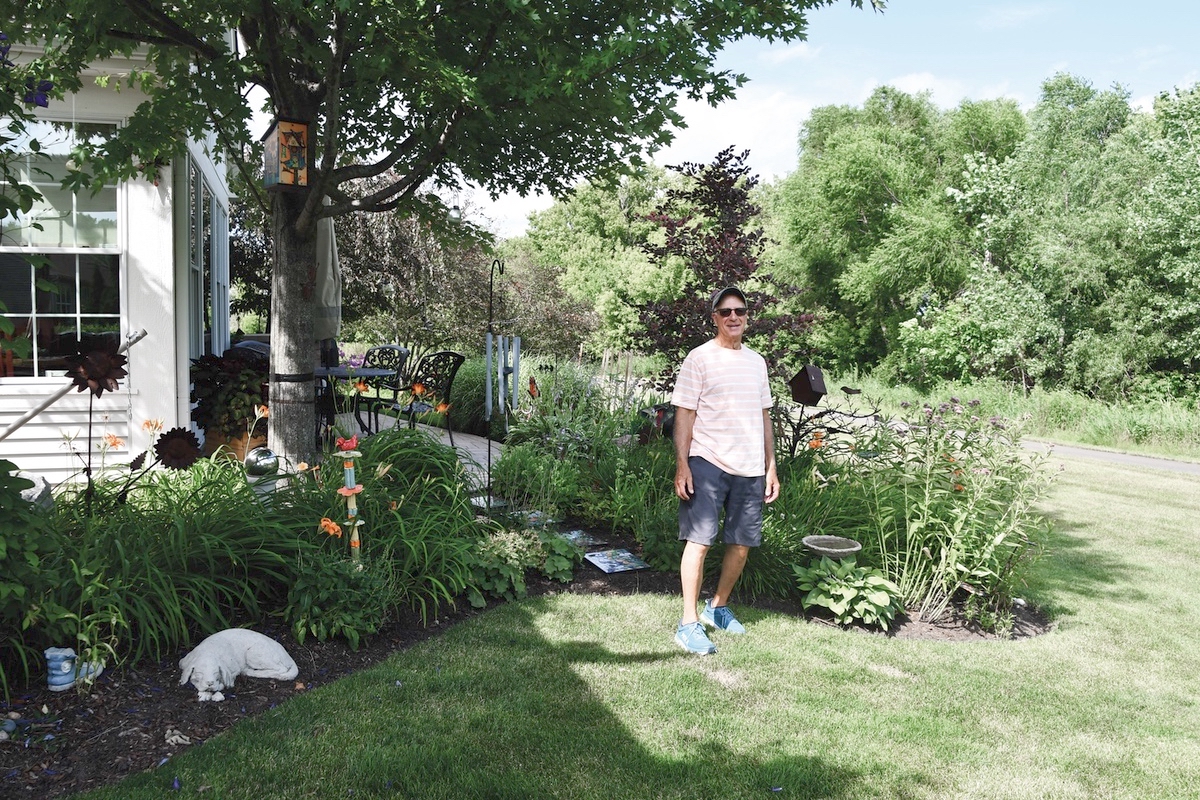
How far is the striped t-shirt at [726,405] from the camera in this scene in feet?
13.2

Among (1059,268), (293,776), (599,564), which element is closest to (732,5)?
(599,564)

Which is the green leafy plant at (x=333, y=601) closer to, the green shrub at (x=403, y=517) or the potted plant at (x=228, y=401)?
the green shrub at (x=403, y=517)

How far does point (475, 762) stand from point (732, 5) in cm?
344

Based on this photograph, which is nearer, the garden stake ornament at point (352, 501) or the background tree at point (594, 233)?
the garden stake ornament at point (352, 501)

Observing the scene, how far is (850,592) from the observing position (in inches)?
173

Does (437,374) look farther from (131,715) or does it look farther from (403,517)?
(131,715)

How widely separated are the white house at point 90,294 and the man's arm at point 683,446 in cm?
399

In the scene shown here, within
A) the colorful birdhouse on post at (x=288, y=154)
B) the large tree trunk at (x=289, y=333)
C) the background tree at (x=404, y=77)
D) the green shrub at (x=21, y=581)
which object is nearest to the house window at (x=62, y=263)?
the background tree at (x=404, y=77)

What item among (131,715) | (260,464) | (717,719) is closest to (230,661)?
(131,715)

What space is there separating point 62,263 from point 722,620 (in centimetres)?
517

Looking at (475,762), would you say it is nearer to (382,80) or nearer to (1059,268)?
(382,80)

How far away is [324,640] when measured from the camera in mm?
3582

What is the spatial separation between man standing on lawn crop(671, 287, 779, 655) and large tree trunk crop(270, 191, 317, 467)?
2334 mm

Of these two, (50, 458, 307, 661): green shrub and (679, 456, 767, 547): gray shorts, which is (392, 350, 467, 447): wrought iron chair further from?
(679, 456, 767, 547): gray shorts
